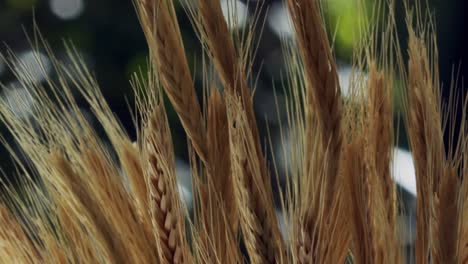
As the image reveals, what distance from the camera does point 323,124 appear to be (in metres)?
0.43

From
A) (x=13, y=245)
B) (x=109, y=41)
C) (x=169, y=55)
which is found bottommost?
(x=109, y=41)

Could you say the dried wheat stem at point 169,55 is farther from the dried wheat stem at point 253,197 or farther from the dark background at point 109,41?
the dark background at point 109,41

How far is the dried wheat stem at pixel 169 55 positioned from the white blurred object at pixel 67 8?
3.36 feet

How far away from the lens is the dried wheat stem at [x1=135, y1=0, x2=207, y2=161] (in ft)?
1.41

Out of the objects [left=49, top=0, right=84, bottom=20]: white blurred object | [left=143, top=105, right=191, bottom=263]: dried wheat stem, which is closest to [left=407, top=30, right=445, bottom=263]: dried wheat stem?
[left=143, top=105, right=191, bottom=263]: dried wheat stem

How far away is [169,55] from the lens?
17.0 inches

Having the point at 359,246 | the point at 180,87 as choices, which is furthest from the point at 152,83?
the point at 359,246

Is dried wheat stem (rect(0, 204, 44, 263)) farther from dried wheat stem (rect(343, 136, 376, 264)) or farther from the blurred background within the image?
the blurred background

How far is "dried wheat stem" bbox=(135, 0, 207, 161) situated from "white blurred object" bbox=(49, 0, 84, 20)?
1023 mm

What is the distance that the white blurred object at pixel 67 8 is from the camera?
4.70ft

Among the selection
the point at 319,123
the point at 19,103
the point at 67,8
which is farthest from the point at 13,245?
the point at 67,8

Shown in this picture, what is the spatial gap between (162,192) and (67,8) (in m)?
1.08

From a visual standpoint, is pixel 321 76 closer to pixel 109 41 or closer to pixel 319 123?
pixel 319 123

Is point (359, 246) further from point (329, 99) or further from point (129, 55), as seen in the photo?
point (129, 55)
